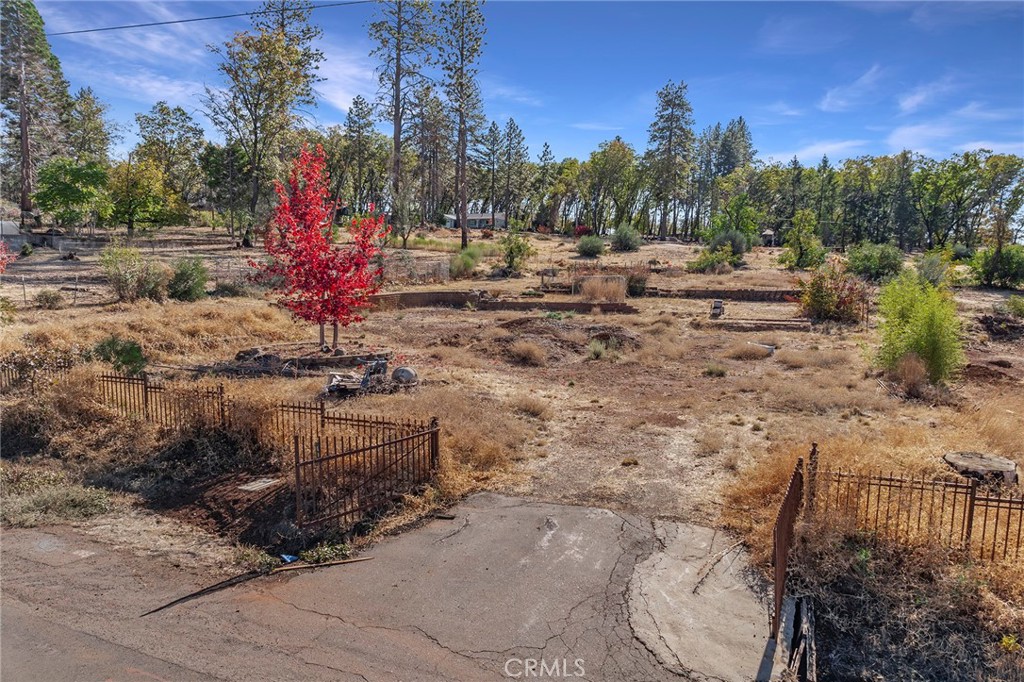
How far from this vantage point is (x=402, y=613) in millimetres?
5656

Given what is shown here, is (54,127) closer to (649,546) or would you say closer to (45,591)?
(45,591)

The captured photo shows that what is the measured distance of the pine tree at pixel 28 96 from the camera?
137ft

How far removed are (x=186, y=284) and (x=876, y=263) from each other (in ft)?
112

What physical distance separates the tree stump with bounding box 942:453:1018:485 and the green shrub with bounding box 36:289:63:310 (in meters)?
23.0

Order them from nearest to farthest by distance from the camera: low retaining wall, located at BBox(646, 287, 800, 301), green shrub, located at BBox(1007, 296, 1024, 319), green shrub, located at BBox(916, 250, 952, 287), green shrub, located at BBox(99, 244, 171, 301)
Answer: green shrub, located at BBox(99, 244, 171, 301) < green shrub, located at BBox(1007, 296, 1024, 319) < green shrub, located at BBox(916, 250, 952, 287) < low retaining wall, located at BBox(646, 287, 800, 301)

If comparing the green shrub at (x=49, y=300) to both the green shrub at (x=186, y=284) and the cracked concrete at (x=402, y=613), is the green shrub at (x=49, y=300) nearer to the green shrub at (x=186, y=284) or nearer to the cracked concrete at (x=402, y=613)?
the green shrub at (x=186, y=284)

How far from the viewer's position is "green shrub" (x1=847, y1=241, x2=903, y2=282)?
112ft

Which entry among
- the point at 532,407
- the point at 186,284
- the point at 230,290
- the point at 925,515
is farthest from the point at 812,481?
the point at 230,290

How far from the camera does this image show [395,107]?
4275cm

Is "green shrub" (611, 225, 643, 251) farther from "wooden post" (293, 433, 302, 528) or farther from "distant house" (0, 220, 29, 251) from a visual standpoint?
"wooden post" (293, 433, 302, 528)

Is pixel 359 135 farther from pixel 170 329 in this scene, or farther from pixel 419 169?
pixel 170 329

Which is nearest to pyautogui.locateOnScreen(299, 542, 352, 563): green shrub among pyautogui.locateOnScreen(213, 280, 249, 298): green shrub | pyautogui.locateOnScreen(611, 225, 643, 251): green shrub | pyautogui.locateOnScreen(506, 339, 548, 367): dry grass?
pyautogui.locateOnScreen(506, 339, 548, 367): dry grass

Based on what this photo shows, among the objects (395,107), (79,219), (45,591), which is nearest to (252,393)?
(45,591)

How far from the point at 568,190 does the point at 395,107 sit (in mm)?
42210
